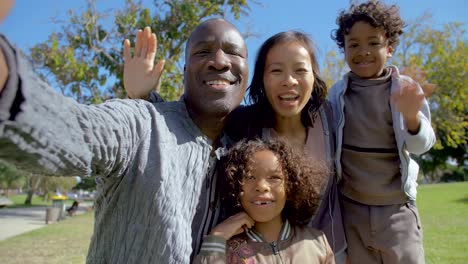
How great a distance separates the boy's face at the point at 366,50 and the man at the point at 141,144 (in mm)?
1003

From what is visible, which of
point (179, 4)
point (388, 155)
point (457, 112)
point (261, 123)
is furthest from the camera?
point (457, 112)

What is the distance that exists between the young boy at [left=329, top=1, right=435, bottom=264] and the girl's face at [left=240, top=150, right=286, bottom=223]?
1.60ft

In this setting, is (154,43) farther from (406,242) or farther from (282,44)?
(406,242)

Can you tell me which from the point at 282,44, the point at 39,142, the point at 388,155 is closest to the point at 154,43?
the point at 282,44

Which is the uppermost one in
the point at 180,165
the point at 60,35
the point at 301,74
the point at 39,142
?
the point at 60,35

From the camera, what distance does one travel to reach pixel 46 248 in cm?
917

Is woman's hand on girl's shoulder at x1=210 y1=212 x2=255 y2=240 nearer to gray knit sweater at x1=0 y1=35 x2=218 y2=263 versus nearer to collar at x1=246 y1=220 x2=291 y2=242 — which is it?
collar at x1=246 y1=220 x2=291 y2=242

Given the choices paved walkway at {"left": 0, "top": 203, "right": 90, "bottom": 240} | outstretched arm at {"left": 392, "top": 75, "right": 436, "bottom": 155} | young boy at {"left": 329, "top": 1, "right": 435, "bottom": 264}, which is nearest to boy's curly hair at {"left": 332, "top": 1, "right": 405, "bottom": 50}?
young boy at {"left": 329, "top": 1, "right": 435, "bottom": 264}

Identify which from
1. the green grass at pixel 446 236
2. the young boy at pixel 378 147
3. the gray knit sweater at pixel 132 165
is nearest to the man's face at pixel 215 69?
the gray knit sweater at pixel 132 165

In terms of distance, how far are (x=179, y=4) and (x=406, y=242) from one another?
26.6ft

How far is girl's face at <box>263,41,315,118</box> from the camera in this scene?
2232 millimetres

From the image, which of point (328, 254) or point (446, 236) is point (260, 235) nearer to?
point (328, 254)

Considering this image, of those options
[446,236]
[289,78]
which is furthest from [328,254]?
[446,236]

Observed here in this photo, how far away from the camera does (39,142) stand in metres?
0.97
